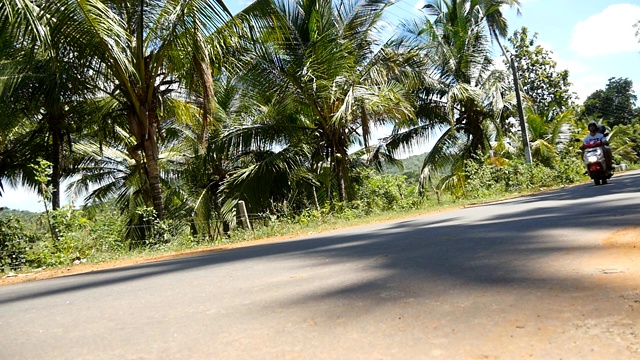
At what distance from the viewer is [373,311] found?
3.31 metres

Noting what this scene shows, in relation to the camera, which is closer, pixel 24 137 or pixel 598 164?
pixel 598 164

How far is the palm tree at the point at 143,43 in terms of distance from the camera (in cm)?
1064

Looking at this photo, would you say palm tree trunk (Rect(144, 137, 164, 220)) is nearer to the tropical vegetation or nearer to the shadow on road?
the tropical vegetation

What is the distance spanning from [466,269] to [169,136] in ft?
64.3

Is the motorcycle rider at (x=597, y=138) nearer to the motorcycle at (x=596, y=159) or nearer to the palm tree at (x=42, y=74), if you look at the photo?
the motorcycle at (x=596, y=159)

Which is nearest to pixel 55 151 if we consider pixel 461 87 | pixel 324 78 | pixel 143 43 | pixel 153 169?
pixel 153 169

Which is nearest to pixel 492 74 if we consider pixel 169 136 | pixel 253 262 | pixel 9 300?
pixel 169 136

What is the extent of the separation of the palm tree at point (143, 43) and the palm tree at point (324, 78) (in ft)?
9.07

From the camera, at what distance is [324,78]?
1584 centimetres

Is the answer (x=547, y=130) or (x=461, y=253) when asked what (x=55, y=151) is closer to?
(x=461, y=253)

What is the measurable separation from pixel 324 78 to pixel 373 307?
1294cm

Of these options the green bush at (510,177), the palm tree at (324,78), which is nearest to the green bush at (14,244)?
the palm tree at (324,78)

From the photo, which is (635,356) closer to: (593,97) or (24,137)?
(24,137)

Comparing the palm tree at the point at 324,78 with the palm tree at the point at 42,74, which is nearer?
the palm tree at the point at 42,74
